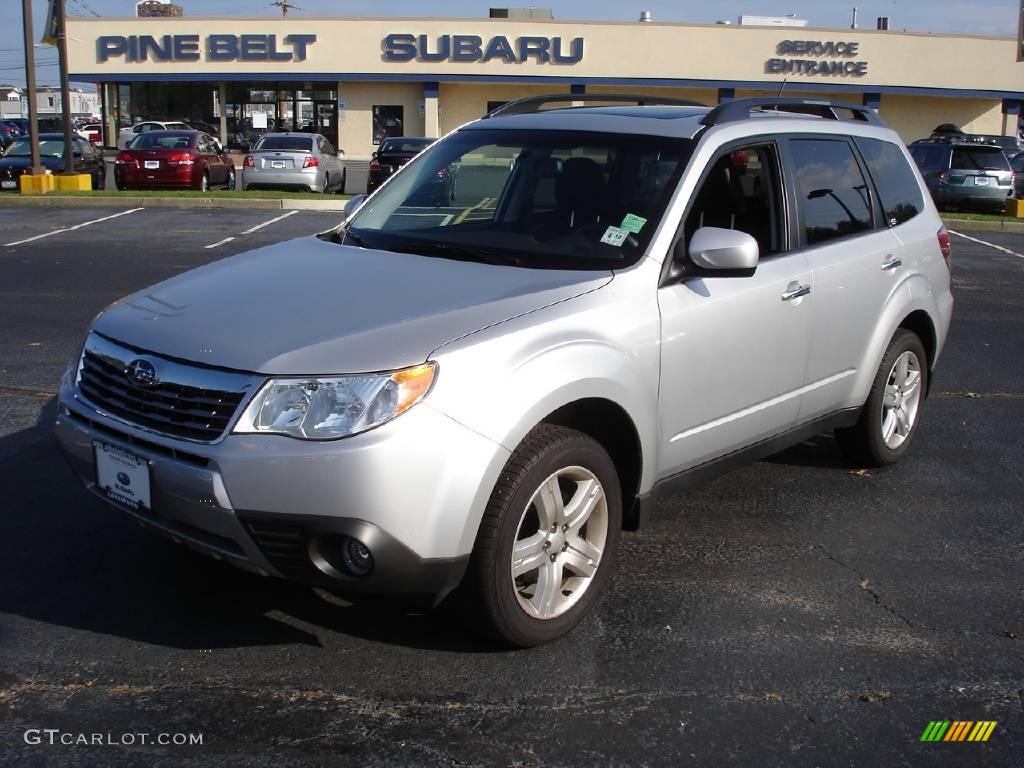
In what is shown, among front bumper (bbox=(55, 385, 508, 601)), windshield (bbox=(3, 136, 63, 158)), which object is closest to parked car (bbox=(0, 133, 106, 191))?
windshield (bbox=(3, 136, 63, 158))

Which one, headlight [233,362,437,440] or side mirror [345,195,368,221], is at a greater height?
side mirror [345,195,368,221]

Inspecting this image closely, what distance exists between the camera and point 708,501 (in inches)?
217

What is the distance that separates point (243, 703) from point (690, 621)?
1.65 m

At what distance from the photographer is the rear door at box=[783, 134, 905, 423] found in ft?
16.7

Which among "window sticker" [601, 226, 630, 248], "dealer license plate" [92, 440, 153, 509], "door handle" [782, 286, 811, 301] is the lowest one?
"dealer license plate" [92, 440, 153, 509]

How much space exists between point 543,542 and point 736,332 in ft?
4.33

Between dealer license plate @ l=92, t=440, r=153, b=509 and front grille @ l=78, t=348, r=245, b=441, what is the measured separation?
117 mm

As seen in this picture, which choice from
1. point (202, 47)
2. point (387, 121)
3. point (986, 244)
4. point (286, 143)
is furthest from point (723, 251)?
point (202, 47)

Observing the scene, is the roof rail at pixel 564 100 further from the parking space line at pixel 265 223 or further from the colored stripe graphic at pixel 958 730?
the parking space line at pixel 265 223

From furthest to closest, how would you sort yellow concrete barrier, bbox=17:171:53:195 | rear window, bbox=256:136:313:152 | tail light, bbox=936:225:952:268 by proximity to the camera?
rear window, bbox=256:136:313:152
yellow concrete barrier, bbox=17:171:53:195
tail light, bbox=936:225:952:268

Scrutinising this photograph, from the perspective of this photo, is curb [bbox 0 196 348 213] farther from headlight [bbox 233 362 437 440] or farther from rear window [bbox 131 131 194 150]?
headlight [bbox 233 362 437 440]

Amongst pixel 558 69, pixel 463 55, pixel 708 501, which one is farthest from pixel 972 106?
pixel 708 501

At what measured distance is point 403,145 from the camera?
85.4 feet

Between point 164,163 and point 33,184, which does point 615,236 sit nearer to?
point 33,184
